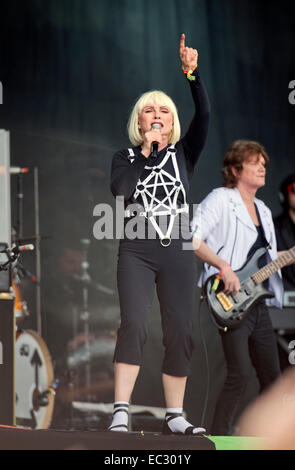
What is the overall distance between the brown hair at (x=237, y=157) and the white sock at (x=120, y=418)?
1.64 m

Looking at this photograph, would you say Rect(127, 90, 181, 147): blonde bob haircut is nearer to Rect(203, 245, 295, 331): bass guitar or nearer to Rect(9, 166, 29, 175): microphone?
Rect(203, 245, 295, 331): bass guitar

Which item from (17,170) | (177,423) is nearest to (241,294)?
(177,423)

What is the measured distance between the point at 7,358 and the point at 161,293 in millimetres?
1138

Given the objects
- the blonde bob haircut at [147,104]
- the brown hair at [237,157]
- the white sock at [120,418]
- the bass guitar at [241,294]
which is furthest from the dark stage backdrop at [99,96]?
the white sock at [120,418]

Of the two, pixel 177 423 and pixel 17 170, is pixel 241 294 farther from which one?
pixel 17 170

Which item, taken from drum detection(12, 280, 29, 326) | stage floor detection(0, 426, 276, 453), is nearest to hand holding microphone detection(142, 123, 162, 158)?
stage floor detection(0, 426, 276, 453)

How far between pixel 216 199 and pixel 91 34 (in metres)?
1.72

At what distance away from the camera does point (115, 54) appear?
4.59m

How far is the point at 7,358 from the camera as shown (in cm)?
345

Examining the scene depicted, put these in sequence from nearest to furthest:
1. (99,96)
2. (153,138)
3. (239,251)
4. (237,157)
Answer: (153,138)
(239,251)
(237,157)
(99,96)

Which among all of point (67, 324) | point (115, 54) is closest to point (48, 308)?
point (67, 324)

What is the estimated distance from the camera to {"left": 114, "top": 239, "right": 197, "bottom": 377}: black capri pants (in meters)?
2.68

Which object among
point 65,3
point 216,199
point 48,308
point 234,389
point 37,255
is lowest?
point 234,389

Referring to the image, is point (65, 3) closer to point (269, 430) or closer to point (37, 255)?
point (37, 255)
